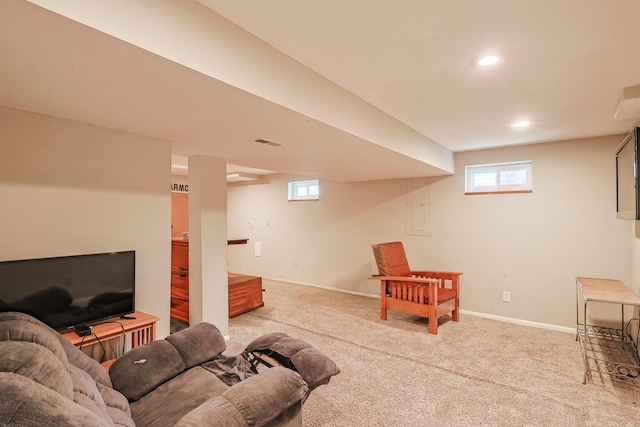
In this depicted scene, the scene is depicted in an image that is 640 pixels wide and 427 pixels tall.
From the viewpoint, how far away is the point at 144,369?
1708 millimetres

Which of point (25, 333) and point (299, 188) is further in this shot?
point (299, 188)

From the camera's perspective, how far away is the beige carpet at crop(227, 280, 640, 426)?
210 cm

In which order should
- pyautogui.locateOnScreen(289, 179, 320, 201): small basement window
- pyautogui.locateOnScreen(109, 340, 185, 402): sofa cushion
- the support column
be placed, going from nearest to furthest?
pyautogui.locateOnScreen(109, 340, 185, 402): sofa cushion, the support column, pyautogui.locateOnScreen(289, 179, 320, 201): small basement window

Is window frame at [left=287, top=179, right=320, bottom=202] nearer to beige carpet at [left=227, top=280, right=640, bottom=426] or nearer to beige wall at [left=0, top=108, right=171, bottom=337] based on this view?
beige carpet at [left=227, top=280, right=640, bottom=426]

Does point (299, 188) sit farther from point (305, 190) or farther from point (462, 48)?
point (462, 48)

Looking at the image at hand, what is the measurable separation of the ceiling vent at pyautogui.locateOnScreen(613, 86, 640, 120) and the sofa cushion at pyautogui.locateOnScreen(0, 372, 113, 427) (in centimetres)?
328

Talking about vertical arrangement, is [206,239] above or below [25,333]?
above

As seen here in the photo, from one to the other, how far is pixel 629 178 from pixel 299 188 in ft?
15.5

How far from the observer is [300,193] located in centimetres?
624

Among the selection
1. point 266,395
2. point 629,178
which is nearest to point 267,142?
point 266,395

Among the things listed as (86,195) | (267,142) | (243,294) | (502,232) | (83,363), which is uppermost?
(267,142)

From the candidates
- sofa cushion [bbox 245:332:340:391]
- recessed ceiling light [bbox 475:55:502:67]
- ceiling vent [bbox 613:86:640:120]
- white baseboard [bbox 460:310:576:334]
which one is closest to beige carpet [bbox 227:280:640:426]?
white baseboard [bbox 460:310:576:334]

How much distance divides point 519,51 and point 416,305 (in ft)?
9.22

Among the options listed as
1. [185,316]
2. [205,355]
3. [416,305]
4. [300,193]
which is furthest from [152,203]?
A: [300,193]
